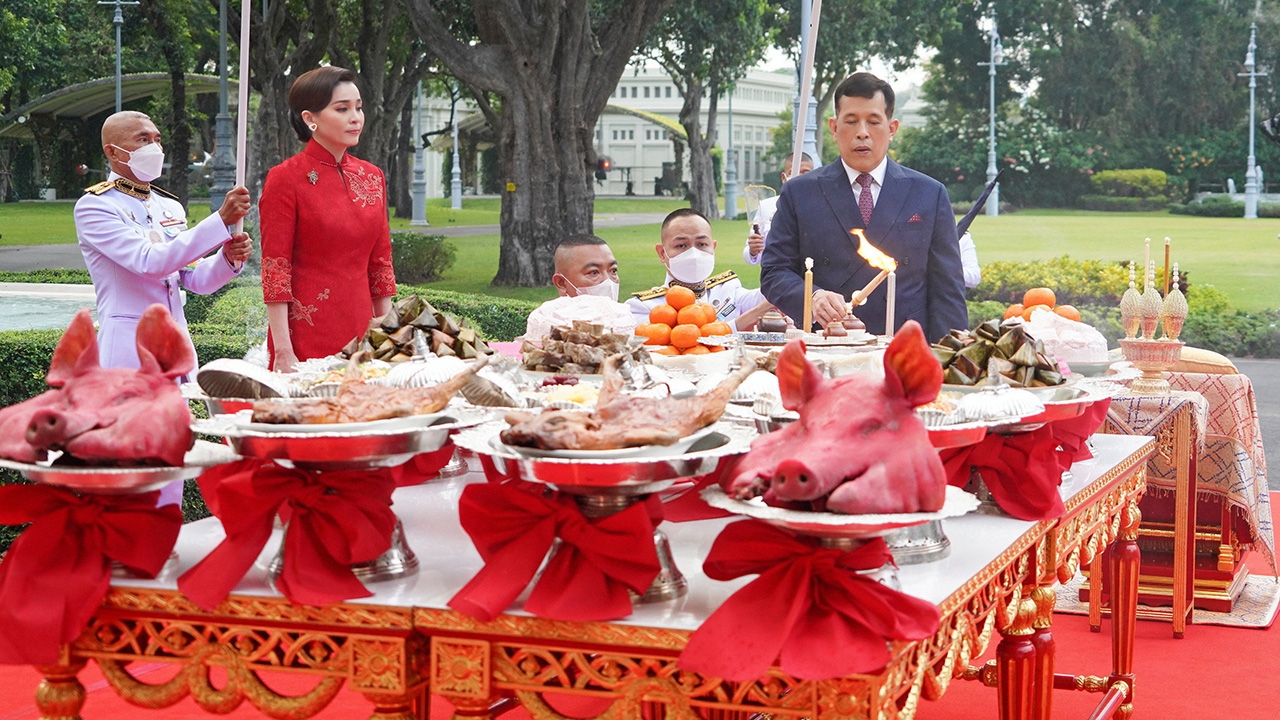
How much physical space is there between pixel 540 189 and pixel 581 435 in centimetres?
1077

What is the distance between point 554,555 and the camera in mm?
1588

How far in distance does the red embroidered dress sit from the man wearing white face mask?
53 cm

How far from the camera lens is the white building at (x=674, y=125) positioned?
2405 cm

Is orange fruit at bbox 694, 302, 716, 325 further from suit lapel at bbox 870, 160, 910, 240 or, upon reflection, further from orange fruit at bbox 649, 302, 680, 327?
suit lapel at bbox 870, 160, 910, 240

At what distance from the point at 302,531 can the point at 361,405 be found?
6.8 inches

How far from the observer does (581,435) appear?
4.96 ft

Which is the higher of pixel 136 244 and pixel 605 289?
pixel 136 244

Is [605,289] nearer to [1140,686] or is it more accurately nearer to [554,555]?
[1140,686]

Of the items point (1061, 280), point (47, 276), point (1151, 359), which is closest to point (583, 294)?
point (1151, 359)

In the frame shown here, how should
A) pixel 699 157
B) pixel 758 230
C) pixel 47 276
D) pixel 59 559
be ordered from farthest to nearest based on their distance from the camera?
pixel 699 157 → pixel 47 276 → pixel 758 230 → pixel 59 559

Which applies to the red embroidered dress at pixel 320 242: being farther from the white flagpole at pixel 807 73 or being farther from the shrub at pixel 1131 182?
the shrub at pixel 1131 182

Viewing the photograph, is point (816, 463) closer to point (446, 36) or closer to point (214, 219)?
point (214, 219)

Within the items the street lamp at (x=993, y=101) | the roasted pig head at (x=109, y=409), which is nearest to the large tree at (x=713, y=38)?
the street lamp at (x=993, y=101)

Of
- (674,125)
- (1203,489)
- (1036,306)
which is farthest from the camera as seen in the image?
(674,125)
